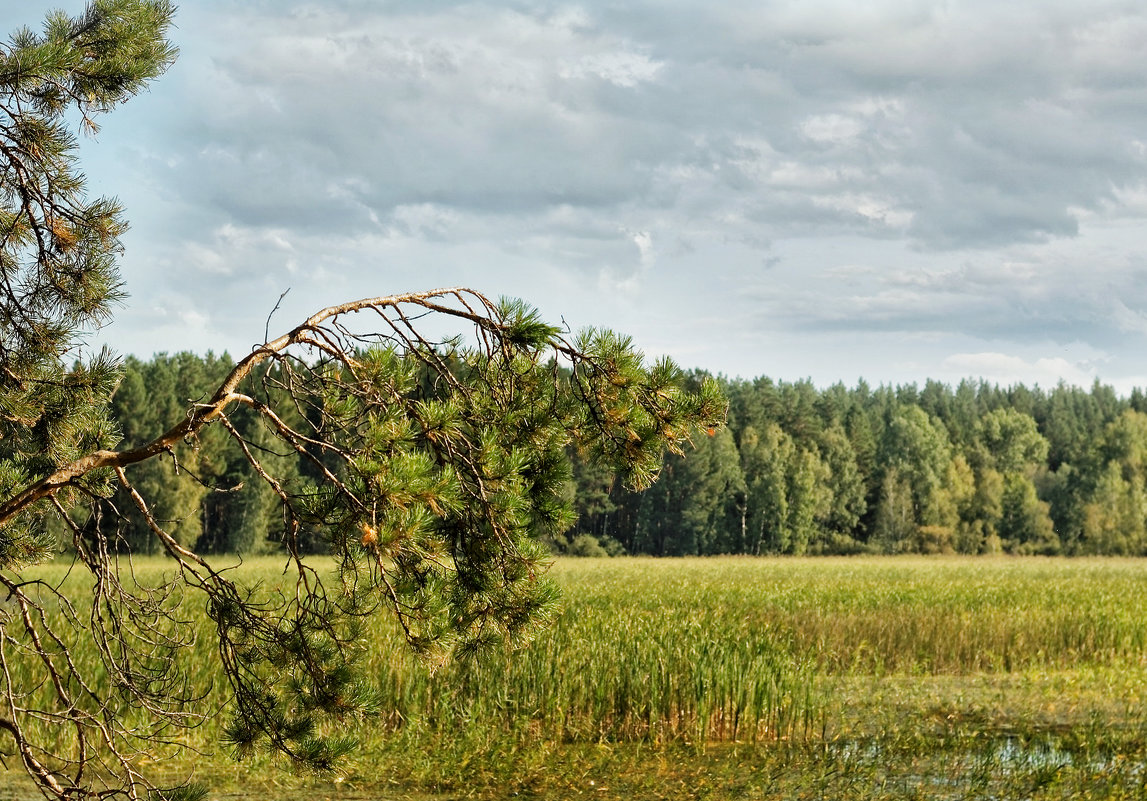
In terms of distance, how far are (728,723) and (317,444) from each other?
7.14m

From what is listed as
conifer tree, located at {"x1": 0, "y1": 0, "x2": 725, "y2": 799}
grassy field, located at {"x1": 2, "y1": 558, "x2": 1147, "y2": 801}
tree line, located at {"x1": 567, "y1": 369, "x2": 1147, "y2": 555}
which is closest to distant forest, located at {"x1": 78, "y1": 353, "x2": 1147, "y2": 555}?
tree line, located at {"x1": 567, "y1": 369, "x2": 1147, "y2": 555}

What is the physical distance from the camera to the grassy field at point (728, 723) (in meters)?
7.75

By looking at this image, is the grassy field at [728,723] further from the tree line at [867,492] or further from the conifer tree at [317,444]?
the tree line at [867,492]

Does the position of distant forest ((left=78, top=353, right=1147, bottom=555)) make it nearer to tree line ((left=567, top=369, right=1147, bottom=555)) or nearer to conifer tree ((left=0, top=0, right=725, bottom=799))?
tree line ((left=567, top=369, right=1147, bottom=555))

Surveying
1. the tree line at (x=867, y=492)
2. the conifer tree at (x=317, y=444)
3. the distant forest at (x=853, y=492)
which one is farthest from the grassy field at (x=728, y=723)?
the tree line at (x=867, y=492)

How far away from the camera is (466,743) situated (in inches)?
344

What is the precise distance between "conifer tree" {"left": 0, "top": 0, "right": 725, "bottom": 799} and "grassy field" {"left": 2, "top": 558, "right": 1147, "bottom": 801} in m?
2.29

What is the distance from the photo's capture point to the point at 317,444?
3.04 metres

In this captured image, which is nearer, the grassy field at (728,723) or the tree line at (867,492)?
the grassy field at (728,723)

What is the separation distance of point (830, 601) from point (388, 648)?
9438mm

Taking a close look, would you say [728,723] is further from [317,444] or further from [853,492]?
[853,492]

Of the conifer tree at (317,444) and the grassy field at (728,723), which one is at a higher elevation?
the conifer tree at (317,444)

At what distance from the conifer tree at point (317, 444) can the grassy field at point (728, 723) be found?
229cm

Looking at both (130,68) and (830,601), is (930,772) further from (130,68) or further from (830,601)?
(830,601)
